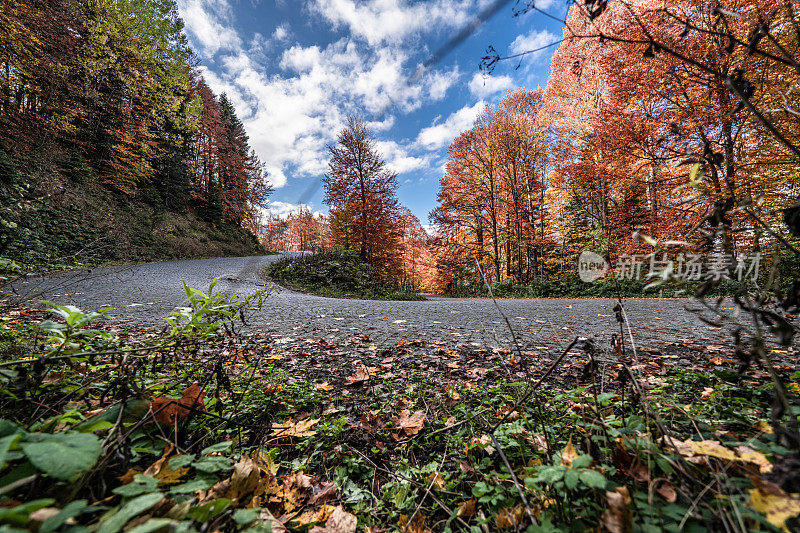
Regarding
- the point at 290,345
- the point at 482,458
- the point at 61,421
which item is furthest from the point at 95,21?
the point at 482,458

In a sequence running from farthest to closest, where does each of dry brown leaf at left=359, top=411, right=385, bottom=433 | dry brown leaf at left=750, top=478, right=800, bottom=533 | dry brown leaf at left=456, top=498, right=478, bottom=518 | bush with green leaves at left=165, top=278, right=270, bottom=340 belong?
dry brown leaf at left=359, top=411, right=385, bottom=433 → bush with green leaves at left=165, top=278, right=270, bottom=340 → dry brown leaf at left=456, top=498, right=478, bottom=518 → dry brown leaf at left=750, top=478, right=800, bottom=533

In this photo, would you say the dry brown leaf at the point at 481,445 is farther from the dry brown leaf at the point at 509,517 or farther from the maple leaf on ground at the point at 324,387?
the maple leaf on ground at the point at 324,387

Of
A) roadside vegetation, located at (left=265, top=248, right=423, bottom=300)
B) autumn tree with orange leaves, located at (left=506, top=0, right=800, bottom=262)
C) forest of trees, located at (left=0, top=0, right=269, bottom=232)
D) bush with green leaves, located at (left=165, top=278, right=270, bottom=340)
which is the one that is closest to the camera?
bush with green leaves, located at (left=165, top=278, right=270, bottom=340)

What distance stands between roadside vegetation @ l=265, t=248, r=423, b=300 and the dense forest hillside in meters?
5.40

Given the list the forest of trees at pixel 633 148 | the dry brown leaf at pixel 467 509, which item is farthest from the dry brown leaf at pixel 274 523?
the forest of trees at pixel 633 148

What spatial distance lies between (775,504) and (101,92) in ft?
68.5

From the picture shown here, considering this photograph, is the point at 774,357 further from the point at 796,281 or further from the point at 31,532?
the point at 31,532

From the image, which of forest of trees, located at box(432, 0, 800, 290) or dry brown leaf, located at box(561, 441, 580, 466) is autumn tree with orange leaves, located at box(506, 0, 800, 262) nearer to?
forest of trees, located at box(432, 0, 800, 290)

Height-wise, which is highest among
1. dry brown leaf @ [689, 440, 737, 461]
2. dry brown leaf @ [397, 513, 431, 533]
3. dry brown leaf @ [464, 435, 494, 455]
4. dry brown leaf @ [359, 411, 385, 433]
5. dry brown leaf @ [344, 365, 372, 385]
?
dry brown leaf @ [689, 440, 737, 461]

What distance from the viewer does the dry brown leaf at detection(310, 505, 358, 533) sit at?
101 cm

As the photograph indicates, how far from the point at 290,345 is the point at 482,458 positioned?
2.32m

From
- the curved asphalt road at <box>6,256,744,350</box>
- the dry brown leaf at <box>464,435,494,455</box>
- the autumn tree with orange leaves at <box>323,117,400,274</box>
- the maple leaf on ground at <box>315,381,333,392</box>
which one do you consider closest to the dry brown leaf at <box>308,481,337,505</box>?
the dry brown leaf at <box>464,435,494,455</box>

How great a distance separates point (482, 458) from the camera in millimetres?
1326

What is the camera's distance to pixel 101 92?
12.9 metres
